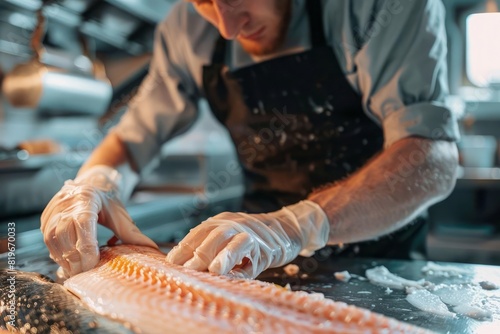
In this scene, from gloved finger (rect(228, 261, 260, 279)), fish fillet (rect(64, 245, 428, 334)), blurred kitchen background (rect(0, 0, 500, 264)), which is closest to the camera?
fish fillet (rect(64, 245, 428, 334))

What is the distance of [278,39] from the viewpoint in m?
1.74

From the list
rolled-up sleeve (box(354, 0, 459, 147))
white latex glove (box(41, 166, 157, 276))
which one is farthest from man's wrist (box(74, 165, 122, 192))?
rolled-up sleeve (box(354, 0, 459, 147))

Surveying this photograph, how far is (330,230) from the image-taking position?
132 centimetres

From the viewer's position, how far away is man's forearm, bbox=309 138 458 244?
4.42 feet

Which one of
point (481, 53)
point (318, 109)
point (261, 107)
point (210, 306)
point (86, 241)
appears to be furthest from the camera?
point (481, 53)

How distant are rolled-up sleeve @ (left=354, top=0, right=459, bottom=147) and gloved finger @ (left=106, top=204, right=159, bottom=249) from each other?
2.33 ft

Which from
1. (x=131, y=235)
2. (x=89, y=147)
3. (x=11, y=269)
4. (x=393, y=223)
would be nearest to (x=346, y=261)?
(x=393, y=223)

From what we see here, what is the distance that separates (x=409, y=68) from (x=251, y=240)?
730 millimetres

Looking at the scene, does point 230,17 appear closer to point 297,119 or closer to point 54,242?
point 297,119

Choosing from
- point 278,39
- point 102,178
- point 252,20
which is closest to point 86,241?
point 102,178

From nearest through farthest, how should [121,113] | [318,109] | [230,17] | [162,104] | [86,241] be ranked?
[86,241] < [230,17] < [318,109] < [162,104] < [121,113]

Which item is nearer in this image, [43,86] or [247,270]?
[247,270]

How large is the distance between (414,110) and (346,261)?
456mm

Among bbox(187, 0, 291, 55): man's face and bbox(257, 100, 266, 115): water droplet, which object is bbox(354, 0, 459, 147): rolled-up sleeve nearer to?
bbox(187, 0, 291, 55): man's face
